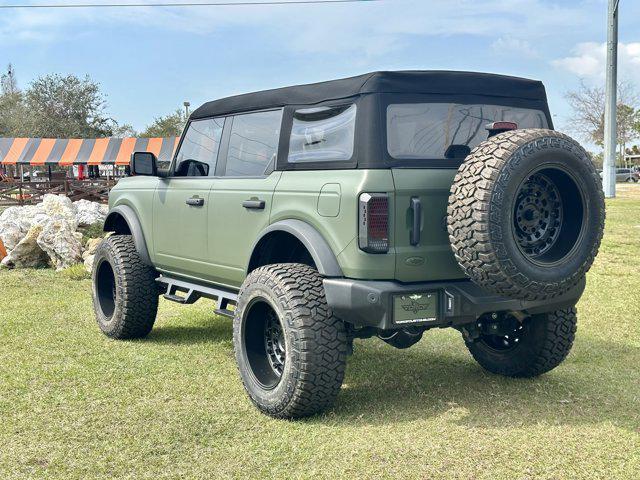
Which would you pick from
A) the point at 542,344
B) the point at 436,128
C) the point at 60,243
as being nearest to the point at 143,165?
the point at 436,128

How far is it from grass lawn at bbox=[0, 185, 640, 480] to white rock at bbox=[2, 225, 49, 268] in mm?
4838

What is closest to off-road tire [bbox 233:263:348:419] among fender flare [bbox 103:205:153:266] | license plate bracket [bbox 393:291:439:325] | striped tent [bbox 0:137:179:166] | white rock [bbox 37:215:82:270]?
license plate bracket [bbox 393:291:439:325]

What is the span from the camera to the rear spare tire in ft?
12.2

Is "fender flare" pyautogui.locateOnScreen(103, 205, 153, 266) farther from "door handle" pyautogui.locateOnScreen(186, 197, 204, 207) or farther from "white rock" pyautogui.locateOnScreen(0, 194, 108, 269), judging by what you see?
"white rock" pyautogui.locateOnScreen(0, 194, 108, 269)

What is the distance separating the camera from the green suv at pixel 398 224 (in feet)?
12.6

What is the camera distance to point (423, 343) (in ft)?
20.6

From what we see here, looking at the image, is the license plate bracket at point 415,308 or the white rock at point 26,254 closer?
the license plate bracket at point 415,308

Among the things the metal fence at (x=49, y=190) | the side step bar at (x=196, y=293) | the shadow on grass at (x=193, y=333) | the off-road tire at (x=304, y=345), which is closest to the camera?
the off-road tire at (x=304, y=345)

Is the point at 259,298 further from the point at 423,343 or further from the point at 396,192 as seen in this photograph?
the point at 423,343

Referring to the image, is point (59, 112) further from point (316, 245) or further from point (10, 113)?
point (316, 245)

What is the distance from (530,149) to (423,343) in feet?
9.44

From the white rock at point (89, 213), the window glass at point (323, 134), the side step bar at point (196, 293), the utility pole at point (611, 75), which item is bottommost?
the side step bar at point (196, 293)

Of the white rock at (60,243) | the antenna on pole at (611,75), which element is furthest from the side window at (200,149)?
the antenna on pole at (611,75)

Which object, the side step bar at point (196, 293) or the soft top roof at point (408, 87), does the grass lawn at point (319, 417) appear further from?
the soft top roof at point (408, 87)
